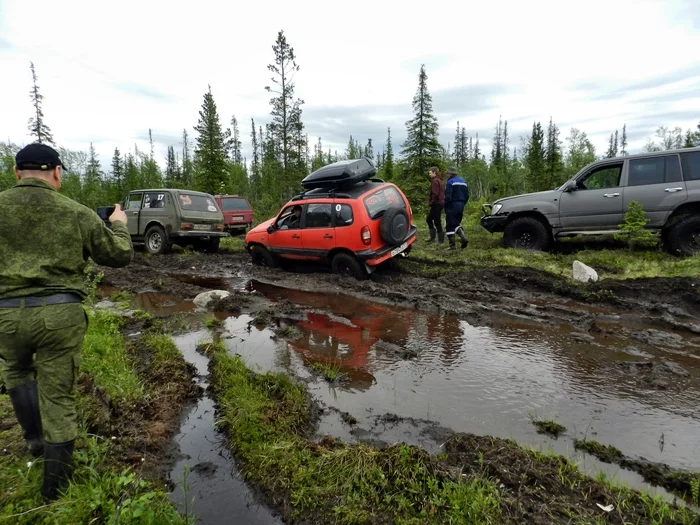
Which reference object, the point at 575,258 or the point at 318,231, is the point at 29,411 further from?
the point at 575,258

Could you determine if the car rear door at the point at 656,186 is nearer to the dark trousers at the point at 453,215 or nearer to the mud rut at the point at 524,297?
the mud rut at the point at 524,297

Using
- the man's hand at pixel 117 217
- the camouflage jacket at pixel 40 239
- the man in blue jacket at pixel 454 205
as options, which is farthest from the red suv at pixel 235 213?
the camouflage jacket at pixel 40 239

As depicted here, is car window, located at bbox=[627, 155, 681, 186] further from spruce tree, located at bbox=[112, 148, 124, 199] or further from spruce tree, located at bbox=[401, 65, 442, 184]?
spruce tree, located at bbox=[112, 148, 124, 199]

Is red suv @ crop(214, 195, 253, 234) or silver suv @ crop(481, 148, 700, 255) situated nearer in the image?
silver suv @ crop(481, 148, 700, 255)

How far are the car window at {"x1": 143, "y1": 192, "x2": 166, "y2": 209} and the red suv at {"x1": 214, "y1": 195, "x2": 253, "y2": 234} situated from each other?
4.80m

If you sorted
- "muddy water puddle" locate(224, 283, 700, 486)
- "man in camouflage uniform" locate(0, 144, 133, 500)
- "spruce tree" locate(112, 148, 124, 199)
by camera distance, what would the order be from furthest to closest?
"spruce tree" locate(112, 148, 124, 199) < "muddy water puddle" locate(224, 283, 700, 486) < "man in camouflage uniform" locate(0, 144, 133, 500)

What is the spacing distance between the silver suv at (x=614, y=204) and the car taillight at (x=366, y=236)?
4.09 metres

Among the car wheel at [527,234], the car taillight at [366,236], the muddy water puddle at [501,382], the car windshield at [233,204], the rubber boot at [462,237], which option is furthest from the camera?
the car windshield at [233,204]

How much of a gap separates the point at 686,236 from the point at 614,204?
1456 mm

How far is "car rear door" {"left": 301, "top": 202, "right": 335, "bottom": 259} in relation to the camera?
8.38 m

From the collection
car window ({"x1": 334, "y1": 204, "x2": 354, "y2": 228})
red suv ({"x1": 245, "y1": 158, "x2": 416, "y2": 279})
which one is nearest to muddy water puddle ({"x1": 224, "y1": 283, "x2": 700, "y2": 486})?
red suv ({"x1": 245, "y1": 158, "x2": 416, "y2": 279})

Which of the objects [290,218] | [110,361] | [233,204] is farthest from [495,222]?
[233,204]

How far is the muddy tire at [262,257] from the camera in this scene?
32.4 ft

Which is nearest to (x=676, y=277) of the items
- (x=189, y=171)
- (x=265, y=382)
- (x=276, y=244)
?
(x=265, y=382)
